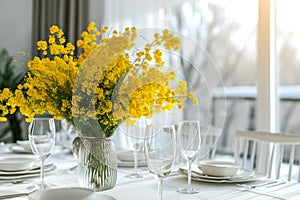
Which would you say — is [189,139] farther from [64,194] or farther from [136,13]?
[136,13]

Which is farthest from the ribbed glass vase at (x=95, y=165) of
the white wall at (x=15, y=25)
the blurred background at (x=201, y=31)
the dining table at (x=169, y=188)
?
the white wall at (x=15, y=25)

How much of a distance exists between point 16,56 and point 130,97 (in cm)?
350

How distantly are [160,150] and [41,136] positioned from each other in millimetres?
447

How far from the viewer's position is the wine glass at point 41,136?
1.24 metres

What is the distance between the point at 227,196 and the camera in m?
1.21

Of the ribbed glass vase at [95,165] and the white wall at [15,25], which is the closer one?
the ribbed glass vase at [95,165]

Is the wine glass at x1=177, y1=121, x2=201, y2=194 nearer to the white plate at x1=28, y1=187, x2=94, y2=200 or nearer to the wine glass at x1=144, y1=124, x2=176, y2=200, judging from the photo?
the wine glass at x1=144, y1=124, x2=176, y2=200

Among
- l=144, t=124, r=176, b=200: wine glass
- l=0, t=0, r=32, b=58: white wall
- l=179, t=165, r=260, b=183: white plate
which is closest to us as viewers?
l=144, t=124, r=176, b=200: wine glass

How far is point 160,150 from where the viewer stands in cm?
99

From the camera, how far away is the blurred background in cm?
322

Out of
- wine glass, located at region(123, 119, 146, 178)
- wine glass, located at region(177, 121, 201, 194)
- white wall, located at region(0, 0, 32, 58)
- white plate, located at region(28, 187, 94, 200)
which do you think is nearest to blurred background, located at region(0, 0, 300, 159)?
white wall, located at region(0, 0, 32, 58)

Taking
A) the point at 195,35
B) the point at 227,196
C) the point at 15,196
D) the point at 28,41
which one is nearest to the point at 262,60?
the point at 195,35

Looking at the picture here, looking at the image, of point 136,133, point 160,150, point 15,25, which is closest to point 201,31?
point 136,133

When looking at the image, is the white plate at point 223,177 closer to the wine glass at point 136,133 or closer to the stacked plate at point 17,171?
the wine glass at point 136,133
